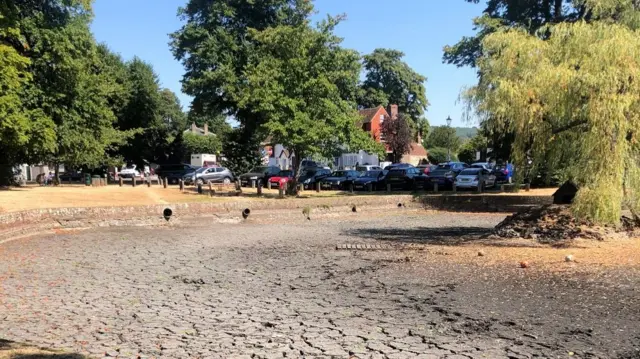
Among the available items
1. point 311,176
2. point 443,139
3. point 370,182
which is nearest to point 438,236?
point 370,182

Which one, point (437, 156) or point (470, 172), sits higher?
point (437, 156)

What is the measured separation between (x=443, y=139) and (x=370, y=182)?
206 ft

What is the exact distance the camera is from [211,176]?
41.5m

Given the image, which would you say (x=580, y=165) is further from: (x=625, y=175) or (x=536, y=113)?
(x=536, y=113)

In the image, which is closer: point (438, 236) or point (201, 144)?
point (438, 236)

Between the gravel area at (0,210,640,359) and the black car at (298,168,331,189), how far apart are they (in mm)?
26829

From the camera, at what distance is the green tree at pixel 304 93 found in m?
27.9

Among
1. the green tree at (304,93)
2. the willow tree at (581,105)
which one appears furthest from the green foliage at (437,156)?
the willow tree at (581,105)

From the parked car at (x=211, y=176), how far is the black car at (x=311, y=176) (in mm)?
6027

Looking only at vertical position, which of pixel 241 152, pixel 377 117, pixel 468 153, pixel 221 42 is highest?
pixel 221 42

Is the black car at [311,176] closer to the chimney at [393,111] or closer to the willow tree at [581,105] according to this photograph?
the willow tree at [581,105]

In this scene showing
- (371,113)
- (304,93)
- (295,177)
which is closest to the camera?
(304,93)

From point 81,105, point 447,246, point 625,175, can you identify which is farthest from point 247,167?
point 625,175

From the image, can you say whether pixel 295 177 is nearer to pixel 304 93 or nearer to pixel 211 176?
pixel 304 93
